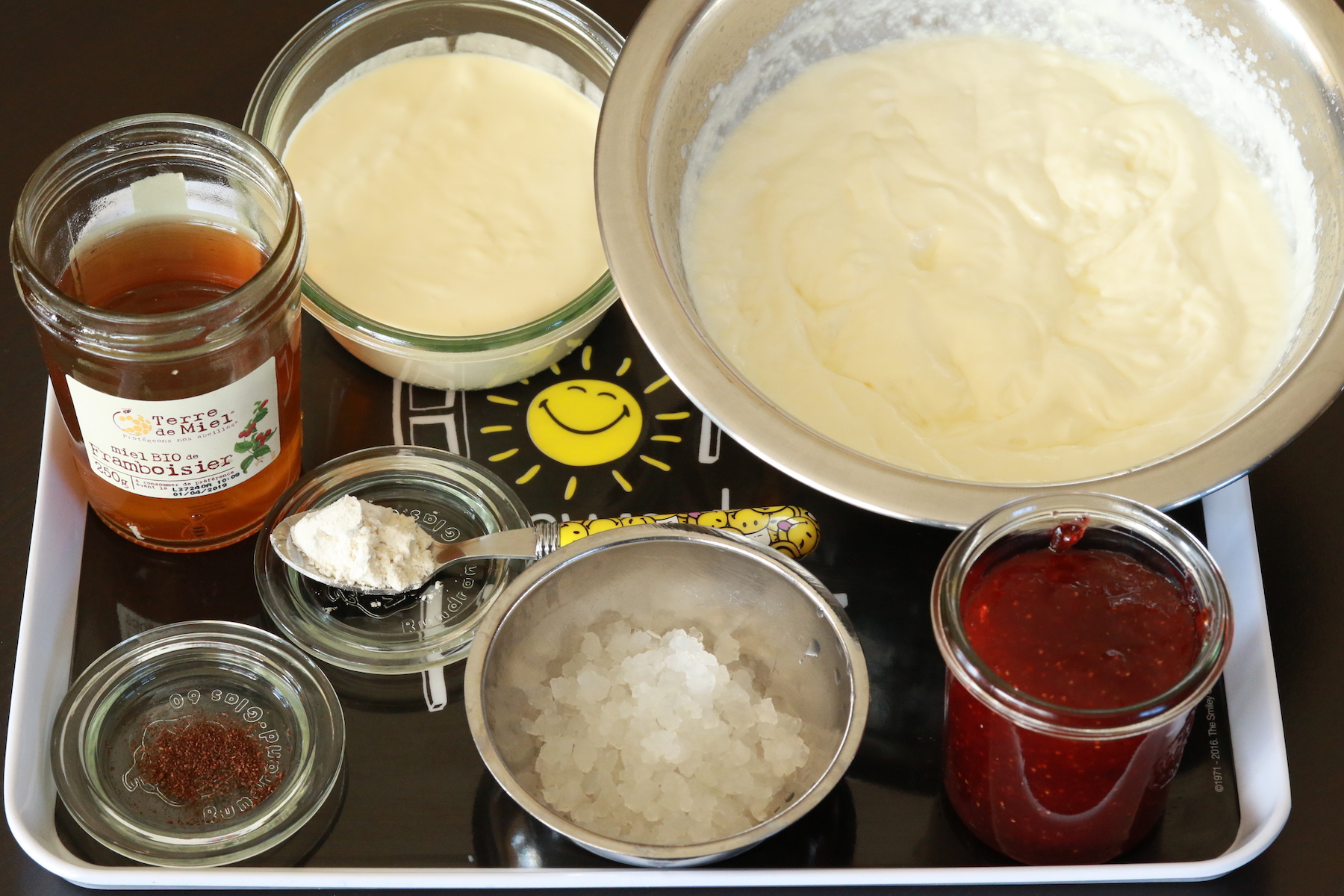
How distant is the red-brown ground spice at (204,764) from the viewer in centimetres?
91

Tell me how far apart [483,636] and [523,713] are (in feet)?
0.22

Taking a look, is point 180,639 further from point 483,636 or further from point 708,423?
point 708,423

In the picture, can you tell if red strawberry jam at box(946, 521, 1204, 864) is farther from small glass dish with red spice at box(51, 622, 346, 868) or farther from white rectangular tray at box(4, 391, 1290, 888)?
small glass dish with red spice at box(51, 622, 346, 868)

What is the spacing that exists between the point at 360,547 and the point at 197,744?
0.58 feet

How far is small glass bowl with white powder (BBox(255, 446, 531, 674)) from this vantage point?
38.9 inches

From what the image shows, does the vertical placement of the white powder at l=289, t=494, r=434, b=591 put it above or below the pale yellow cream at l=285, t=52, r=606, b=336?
below

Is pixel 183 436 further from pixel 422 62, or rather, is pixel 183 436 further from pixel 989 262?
pixel 989 262

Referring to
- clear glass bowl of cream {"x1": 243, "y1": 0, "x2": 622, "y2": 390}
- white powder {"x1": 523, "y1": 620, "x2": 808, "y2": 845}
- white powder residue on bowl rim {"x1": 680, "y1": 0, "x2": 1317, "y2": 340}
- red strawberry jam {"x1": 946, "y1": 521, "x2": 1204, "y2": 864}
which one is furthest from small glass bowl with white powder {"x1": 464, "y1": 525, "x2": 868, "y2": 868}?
white powder residue on bowl rim {"x1": 680, "y1": 0, "x2": 1317, "y2": 340}

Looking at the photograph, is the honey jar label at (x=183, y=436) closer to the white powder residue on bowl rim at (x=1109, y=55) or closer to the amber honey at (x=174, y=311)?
the amber honey at (x=174, y=311)

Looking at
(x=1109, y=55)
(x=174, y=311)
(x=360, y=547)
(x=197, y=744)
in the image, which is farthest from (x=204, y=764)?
(x=1109, y=55)

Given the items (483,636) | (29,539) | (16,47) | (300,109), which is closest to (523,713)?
(483,636)

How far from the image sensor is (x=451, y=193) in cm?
115

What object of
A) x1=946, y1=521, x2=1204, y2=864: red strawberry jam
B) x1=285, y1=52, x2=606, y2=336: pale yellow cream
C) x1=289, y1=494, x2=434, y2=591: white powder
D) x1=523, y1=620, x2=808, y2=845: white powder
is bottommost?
x1=289, y1=494, x2=434, y2=591: white powder

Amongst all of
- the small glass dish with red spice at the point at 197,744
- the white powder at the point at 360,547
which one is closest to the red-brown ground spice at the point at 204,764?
the small glass dish with red spice at the point at 197,744
